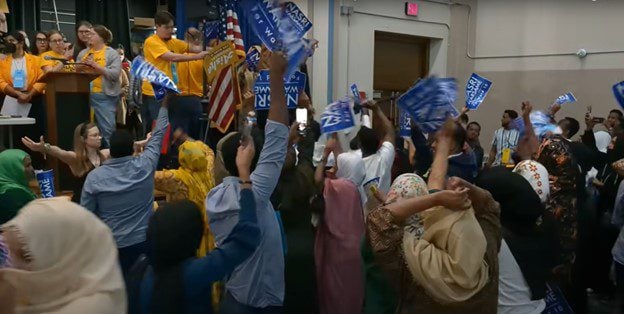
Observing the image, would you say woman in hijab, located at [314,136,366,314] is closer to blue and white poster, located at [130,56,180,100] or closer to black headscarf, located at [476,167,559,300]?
black headscarf, located at [476,167,559,300]

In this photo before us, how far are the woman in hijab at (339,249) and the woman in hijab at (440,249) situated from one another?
1.24 metres

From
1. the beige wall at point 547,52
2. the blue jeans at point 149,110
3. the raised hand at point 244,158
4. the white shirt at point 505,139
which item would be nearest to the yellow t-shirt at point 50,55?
the blue jeans at point 149,110

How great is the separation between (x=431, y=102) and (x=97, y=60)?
5316mm

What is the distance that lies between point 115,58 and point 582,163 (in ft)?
16.4

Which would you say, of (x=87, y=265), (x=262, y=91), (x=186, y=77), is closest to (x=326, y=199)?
(x=262, y=91)

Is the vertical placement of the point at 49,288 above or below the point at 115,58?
below

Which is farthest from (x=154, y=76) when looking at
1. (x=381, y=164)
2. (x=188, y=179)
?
(x=381, y=164)

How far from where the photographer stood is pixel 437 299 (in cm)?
253

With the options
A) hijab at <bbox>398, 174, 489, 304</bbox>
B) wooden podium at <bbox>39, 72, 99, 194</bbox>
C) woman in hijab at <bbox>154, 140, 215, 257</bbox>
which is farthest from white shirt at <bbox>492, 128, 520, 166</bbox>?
hijab at <bbox>398, 174, 489, 304</bbox>

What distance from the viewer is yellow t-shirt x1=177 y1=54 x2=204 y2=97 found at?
7.61 metres

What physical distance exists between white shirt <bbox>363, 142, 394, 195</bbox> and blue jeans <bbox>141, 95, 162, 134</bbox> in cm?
372

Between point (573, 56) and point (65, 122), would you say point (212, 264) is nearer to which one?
point (65, 122)

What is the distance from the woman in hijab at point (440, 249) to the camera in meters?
2.47

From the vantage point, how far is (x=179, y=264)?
2.34m
